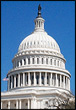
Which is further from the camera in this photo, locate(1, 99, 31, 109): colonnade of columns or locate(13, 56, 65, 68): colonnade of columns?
locate(13, 56, 65, 68): colonnade of columns

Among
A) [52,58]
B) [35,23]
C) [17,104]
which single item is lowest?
[17,104]

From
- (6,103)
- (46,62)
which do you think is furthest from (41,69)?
(6,103)

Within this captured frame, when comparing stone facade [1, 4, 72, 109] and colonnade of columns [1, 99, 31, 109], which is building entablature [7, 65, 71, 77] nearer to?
stone facade [1, 4, 72, 109]

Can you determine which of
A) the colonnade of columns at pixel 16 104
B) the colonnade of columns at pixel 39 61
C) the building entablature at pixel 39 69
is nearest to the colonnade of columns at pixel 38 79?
the building entablature at pixel 39 69

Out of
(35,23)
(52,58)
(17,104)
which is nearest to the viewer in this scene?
(17,104)

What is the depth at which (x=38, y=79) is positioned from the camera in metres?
127

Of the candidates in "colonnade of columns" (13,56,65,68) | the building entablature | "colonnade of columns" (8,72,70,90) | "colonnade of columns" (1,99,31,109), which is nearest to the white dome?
"colonnade of columns" (13,56,65,68)

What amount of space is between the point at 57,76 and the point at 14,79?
1575cm

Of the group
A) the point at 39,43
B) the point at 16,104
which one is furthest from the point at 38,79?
the point at 16,104

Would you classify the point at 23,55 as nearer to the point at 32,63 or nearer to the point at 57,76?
the point at 32,63

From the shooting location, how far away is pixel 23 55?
134m

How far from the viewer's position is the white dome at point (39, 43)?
136m

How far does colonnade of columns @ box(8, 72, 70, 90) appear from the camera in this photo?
12656 cm

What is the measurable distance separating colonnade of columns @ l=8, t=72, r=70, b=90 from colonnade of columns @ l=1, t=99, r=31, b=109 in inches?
567
